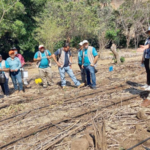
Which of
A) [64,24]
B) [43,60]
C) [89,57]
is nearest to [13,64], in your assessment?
[43,60]

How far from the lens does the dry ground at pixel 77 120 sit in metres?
4.01

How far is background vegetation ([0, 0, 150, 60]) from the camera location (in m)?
17.6

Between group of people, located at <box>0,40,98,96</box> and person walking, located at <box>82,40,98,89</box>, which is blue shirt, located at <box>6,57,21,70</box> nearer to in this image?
group of people, located at <box>0,40,98,96</box>

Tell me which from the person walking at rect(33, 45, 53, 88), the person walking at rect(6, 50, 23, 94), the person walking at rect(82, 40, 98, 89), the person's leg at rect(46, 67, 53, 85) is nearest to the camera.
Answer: the person walking at rect(82, 40, 98, 89)

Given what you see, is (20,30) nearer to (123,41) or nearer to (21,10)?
(21,10)

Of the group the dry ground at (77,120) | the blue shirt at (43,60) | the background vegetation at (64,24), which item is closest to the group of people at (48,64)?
the blue shirt at (43,60)

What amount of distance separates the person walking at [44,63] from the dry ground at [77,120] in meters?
1.23

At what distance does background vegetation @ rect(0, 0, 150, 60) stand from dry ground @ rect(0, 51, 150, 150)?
33.8ft

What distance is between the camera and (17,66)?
7.97 m

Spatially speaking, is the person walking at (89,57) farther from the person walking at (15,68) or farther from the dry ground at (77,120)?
the person walking at (15,68)

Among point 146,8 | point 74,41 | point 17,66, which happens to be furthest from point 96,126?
point 146,8

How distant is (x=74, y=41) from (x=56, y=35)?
6152mm

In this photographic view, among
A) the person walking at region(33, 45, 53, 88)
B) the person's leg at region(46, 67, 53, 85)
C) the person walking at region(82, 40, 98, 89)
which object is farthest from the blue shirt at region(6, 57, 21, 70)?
the person walking at region(82, 40, 98, 89)

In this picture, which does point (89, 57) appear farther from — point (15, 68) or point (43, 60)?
point (15, 68)
